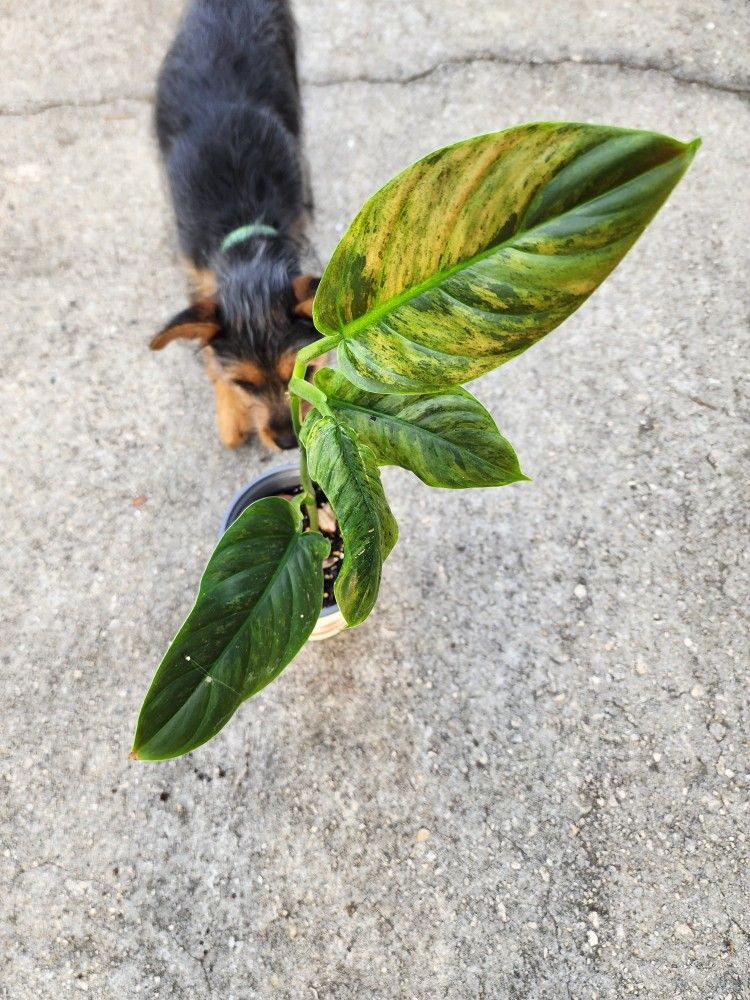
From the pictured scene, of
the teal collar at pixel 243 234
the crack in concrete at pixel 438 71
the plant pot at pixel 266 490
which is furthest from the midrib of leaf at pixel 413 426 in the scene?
the crack in concrete at pixel 438 71

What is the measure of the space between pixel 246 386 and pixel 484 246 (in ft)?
4.84

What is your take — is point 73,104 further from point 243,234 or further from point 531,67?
point 531,67

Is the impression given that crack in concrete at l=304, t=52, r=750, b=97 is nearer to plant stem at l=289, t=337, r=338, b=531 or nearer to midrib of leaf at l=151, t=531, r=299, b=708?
plant stem at l=289, t=337, r=338, b=531

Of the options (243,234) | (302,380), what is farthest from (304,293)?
(302,380)

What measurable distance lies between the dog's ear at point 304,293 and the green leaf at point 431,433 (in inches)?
33.0

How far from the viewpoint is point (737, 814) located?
6.27ft

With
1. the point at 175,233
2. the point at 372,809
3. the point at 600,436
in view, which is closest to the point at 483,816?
the point at 372,809

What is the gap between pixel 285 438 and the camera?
7.26ft

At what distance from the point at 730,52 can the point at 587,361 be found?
166 cm

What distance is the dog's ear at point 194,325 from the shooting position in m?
1.83

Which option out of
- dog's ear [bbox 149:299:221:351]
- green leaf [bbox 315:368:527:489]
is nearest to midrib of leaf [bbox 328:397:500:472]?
green leaf [bbox 315:368:527:489]

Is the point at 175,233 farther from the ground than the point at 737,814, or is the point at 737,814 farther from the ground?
the point at 175,233

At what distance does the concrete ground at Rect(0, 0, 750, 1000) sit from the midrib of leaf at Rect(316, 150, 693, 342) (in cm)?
130

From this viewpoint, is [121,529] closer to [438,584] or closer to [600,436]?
[438,584]
